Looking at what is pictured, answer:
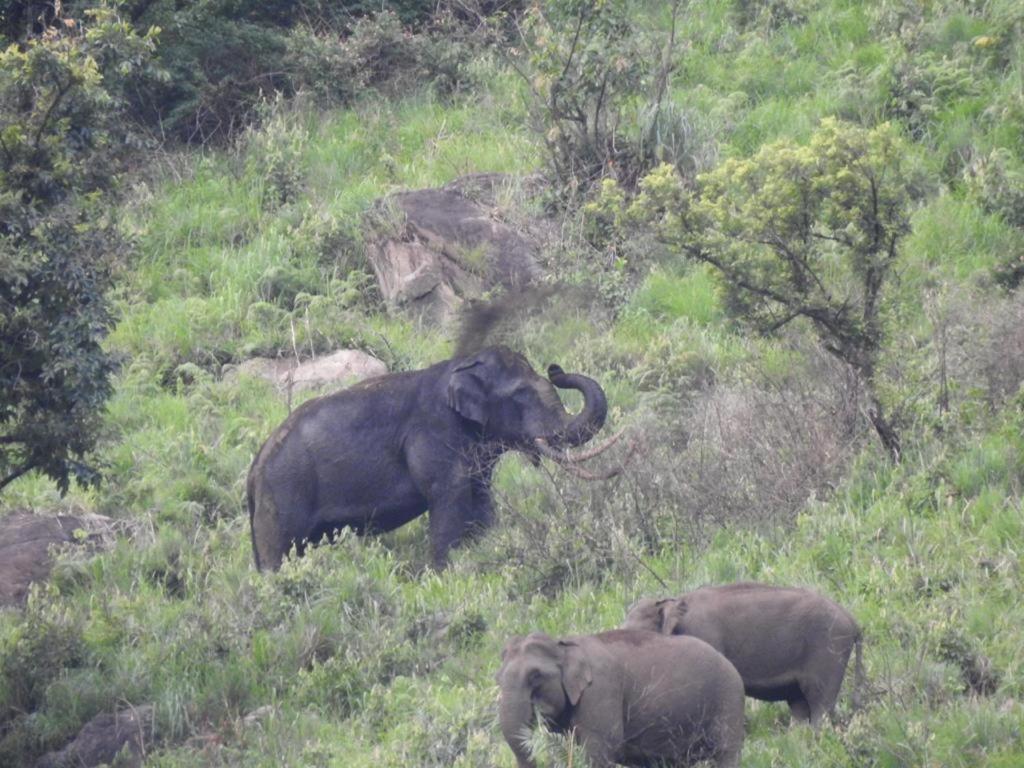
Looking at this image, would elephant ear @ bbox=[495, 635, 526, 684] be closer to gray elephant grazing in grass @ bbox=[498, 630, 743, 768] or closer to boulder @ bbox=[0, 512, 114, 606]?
gray elephant grazing in grass @ bbox=[498, 630, 743, 768]

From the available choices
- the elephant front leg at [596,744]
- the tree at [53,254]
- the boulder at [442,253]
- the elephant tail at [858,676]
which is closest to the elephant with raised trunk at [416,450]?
the tree at [53,254]

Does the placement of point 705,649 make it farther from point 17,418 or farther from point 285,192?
point 285,192

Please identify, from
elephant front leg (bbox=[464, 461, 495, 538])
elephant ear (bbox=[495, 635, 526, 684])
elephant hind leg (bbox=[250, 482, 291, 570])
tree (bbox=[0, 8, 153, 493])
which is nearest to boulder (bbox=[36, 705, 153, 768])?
tree (bbox=[0, 8, 153, 493])

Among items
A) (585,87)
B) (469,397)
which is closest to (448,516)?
(469,397)

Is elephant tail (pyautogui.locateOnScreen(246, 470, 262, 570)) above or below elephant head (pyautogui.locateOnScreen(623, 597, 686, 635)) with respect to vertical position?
below

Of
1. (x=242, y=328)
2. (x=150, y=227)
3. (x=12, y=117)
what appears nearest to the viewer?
(x=12, y=117)

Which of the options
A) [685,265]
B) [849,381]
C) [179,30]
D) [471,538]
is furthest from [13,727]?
[179,30]

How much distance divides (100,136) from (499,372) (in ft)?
10.5

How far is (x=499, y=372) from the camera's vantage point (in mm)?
12203

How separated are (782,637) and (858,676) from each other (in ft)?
1.28

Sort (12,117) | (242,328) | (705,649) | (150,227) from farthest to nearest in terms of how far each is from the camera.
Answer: (150,227)
(242,328)
(12,117)
(705,649)

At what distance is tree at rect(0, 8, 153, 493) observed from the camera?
9891 mm

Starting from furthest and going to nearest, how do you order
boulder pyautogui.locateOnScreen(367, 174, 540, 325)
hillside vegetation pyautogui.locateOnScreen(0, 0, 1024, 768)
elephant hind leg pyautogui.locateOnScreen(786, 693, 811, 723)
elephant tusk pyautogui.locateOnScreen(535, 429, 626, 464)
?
boulder pyautogui.locateOnScreen(367, 174, 540, 325) → elephant tusk pyautogui.locateOnScreen(535, 429, 626, 464) → hillside vegetation pyautogui.locateOnScreen(0, 0, 1024, 768) → elephant hind leg pyautogui.locateOnScreen(786, 693, 811, 723)

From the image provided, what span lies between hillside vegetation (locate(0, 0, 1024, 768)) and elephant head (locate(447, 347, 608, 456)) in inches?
11.7
